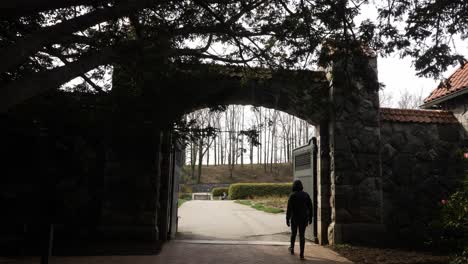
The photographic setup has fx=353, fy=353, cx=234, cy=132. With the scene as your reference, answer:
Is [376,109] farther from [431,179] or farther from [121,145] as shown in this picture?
[121,145]

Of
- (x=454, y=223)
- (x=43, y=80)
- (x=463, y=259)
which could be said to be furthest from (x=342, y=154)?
(x=43, y=80)

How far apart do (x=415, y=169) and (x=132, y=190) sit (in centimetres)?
654

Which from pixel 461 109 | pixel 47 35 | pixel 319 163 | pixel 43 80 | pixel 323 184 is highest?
pixel 461 109

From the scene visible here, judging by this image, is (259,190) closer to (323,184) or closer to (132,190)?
(323,184)

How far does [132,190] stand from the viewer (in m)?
7.53

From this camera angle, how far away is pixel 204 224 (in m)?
12.3

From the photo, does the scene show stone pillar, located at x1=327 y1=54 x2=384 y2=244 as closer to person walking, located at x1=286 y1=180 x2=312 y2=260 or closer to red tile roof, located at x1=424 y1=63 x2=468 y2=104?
person walking, located at x1=286 y1=180 x2=312 y2=260

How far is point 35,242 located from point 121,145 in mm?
2444

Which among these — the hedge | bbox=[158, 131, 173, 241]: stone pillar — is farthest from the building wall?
the hedge

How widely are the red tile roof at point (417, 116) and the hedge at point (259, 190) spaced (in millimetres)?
18558

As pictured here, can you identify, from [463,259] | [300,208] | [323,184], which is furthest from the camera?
[323,184]

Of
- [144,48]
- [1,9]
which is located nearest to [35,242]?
[144,48]

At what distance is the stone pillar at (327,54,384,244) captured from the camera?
308 inches

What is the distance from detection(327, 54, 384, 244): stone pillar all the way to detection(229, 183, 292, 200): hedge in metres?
19.0
